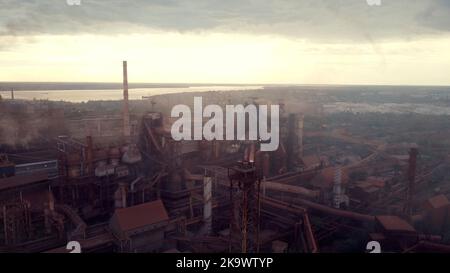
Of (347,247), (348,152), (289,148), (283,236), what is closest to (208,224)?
(283,236)

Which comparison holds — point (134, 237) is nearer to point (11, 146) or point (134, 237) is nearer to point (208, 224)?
point (208, 224)

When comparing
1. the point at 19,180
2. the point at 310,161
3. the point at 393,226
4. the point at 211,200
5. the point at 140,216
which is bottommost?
the point at 393,226

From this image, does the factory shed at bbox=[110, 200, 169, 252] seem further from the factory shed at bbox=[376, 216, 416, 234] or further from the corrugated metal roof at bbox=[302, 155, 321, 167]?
the corrugated metal roof at bbox=[302, 155, 321, 167]

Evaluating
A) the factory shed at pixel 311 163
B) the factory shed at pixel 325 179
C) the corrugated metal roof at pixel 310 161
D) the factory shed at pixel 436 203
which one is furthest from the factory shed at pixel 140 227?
the corrugated metal roof at pixel 310 161

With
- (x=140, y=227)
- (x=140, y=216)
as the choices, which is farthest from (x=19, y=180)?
(x=140, y=227)

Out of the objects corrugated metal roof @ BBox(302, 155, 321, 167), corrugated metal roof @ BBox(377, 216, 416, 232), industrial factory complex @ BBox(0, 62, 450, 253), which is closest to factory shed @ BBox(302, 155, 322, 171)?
corrugated metal roof @ BBox(302, 155, 321, 167)

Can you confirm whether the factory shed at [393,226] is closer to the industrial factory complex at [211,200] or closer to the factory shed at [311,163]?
the industrial factory complex at [211,200]

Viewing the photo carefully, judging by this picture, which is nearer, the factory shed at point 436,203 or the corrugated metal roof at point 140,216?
the corrugated metal roof at point 140,216

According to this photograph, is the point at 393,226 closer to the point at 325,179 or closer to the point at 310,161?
the point at 325,179
